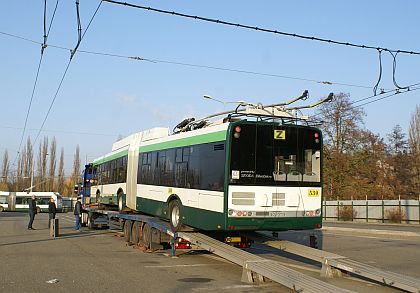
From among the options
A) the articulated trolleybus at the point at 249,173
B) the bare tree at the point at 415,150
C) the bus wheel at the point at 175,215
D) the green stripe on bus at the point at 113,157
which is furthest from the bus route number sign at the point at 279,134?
the bare tree at the point at 415,150

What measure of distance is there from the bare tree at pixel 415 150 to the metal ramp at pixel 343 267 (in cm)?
4297

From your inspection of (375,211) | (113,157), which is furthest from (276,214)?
(375,211)

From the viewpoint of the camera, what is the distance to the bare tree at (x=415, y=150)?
2028 inches

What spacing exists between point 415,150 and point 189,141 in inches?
1989

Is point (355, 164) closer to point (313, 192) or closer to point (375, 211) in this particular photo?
point (375, 211)

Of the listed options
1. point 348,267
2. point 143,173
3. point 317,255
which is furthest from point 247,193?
point 143,173

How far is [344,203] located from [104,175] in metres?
26.3

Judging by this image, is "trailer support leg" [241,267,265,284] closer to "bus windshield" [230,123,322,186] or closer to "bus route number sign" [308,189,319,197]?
"bus windshield" [230,123,322,186]

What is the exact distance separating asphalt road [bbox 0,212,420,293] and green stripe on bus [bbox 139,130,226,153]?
10.5ft

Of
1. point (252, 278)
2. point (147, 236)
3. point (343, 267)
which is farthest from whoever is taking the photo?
point (147, 236)

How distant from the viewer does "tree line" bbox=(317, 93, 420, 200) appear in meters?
47.5

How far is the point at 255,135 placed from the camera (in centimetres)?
1138

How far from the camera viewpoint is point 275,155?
11.5m

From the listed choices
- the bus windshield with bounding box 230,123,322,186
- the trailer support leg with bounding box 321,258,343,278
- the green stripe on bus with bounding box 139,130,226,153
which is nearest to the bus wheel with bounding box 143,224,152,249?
the green stripe on bus with bounding box 139,130,226,153
